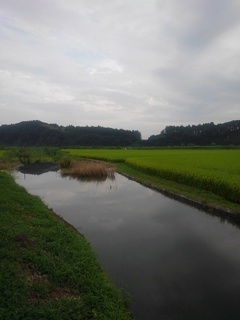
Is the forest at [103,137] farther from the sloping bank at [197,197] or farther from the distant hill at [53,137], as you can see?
the sloping bank at [197,197]

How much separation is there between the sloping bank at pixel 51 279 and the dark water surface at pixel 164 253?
0.85 meters

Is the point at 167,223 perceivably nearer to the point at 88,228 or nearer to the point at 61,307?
the point at 88,228

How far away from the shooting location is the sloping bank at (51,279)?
5.16 metres

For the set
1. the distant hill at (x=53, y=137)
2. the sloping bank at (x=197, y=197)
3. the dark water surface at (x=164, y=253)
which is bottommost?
the dark water surface at (x=164, y=253)

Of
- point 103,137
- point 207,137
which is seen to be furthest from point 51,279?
point 207,137

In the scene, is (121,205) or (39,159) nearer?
(121,205)

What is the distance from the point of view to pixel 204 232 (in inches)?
448

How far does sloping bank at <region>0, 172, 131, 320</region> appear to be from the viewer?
5164mm

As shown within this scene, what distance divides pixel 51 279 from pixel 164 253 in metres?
4.18

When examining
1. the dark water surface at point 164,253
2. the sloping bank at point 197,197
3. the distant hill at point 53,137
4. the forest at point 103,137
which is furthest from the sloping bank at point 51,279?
the distant hill at point 53,137

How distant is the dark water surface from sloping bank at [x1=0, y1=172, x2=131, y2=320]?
2.78 ft

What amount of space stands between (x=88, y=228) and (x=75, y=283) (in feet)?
17.7

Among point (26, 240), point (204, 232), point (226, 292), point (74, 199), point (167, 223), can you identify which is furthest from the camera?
point (74, 199)

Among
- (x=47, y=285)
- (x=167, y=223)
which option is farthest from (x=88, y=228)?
(x=47, y=285)
